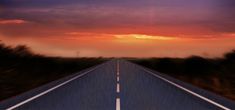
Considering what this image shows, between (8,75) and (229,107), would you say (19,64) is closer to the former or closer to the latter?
(8,75)

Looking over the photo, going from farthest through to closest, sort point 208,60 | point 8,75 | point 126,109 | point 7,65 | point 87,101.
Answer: point 208,60 → point 7,65 → point 8,75 → point 87,101 → point 126,109

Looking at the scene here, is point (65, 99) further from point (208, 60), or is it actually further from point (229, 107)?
point (208, 60)

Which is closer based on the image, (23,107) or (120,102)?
(23,107)

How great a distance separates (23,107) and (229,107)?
6196 millimetres

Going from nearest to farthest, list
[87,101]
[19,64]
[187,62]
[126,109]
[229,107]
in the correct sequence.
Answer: [126,109] → [229,107] → [87,101] → [19,64] → [187,62]

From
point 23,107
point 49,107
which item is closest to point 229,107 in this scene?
point 49,107

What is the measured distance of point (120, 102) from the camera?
1152 cm

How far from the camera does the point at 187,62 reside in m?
40.5

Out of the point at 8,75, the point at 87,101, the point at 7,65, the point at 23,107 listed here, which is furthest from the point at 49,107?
the point at 7,65

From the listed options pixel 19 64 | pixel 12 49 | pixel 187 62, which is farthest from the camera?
pixel 187 62

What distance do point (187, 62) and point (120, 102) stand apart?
98.7ft

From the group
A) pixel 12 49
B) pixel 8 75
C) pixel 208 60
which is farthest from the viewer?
pixel 208 60

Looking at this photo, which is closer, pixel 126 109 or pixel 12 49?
pixel 126 109

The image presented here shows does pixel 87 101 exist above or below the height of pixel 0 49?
below
